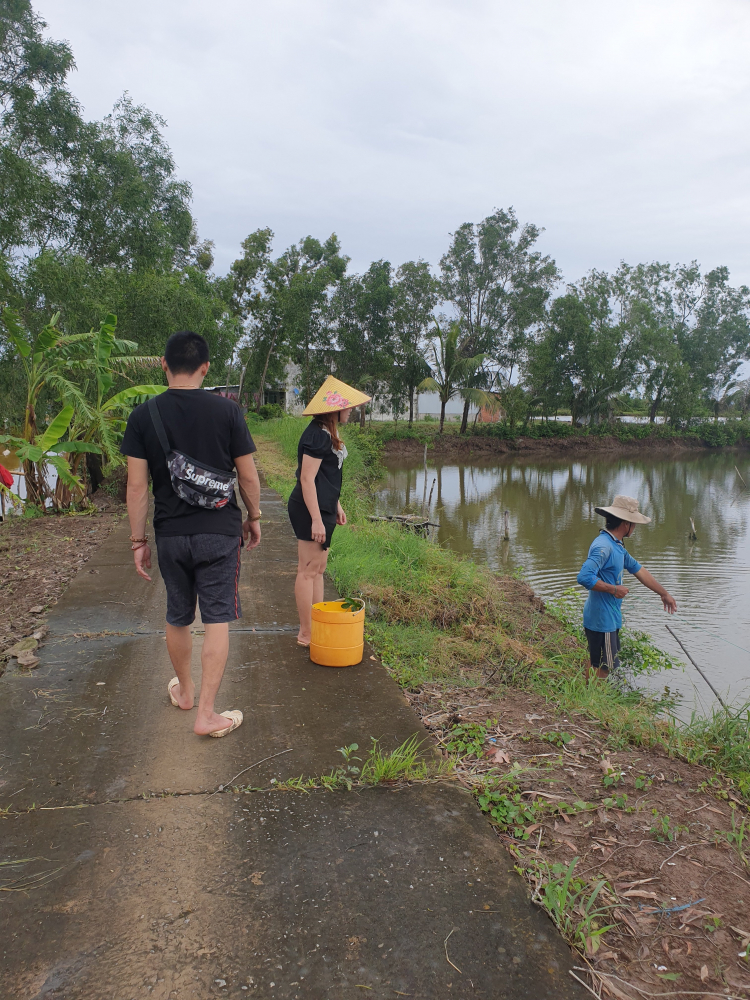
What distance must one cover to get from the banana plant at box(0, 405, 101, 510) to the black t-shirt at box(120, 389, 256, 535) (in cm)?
585

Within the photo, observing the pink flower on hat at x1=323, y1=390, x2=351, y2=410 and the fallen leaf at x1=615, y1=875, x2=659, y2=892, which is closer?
the fallen leaf at x1=615, y1=875, x2=659, y2=892

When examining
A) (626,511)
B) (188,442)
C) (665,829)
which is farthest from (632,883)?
(626,511)

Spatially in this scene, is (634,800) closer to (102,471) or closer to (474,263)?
(102,471)

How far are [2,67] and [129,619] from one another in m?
16.4

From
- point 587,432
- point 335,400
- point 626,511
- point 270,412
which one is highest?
point 335,400

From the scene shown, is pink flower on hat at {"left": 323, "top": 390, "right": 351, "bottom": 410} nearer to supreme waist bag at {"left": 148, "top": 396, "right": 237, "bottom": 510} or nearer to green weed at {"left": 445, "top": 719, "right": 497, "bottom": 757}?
supreme waist bag at {"left": 148, "top": 396, "right": 237, "bottom": 510}

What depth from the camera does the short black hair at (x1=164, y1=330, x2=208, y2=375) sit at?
2994 millimetres

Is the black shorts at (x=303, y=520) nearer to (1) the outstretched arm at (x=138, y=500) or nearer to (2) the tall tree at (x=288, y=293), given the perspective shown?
(1) the outstretched arm at (x=138, y=500)

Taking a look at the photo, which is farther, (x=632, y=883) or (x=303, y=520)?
(x=303, y=520)

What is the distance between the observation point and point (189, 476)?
292 centimetres

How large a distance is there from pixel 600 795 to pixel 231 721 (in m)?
1.69

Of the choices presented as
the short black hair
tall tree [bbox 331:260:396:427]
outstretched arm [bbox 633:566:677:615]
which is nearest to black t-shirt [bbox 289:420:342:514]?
the short black hair

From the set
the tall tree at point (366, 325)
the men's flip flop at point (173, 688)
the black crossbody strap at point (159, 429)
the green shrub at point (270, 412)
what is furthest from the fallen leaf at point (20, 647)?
the tall tree at point (366, 325)

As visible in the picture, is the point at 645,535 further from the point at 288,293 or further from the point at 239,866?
the point at 288,293
